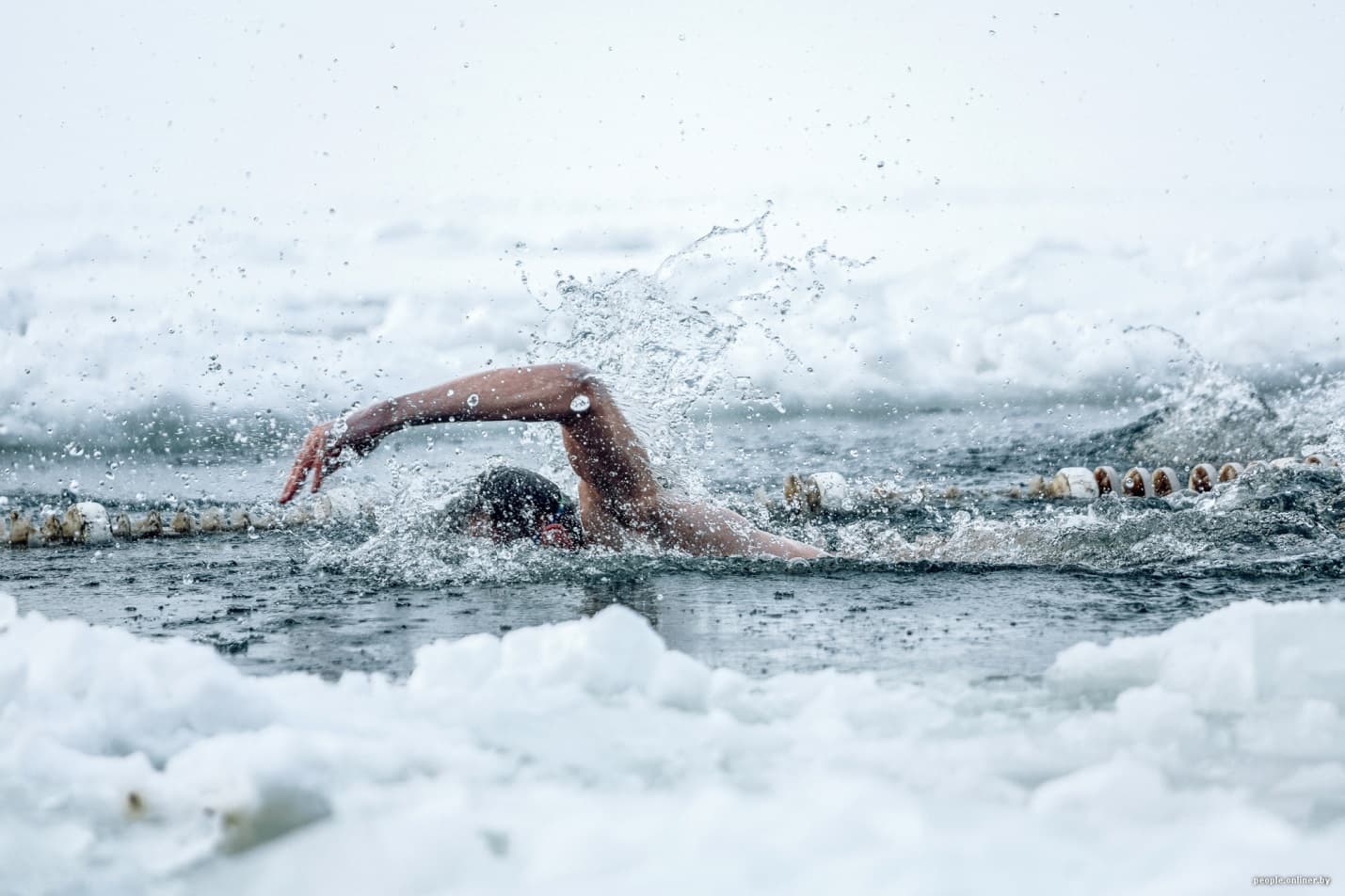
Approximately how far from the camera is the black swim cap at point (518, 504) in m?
3.81

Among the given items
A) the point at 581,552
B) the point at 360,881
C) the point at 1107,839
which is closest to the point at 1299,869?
the point at 1107,839

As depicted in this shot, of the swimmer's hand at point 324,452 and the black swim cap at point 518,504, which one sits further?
the black swim cap at point 518,504

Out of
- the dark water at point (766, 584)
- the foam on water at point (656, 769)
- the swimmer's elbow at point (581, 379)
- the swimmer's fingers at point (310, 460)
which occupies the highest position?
the swimmer's elbow at point (581, 379)

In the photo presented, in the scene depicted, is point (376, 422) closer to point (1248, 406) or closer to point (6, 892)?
point (6, 892)

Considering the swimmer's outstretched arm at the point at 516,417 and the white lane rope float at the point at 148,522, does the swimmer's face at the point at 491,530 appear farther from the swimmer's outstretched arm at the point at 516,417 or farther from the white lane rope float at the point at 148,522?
the white lane rope float at the point at 148,522

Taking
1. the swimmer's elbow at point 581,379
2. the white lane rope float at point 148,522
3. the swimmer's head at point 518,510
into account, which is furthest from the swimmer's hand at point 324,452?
the white lane rope float at point 148,522

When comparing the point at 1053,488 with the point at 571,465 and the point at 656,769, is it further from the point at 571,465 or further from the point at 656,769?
the point at 656,769

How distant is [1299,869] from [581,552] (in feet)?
8.29

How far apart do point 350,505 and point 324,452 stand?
10.2ft

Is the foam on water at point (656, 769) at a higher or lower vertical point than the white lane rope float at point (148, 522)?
lower

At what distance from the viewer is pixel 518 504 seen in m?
3.86

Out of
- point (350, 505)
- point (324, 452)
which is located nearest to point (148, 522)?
point (350, 505)

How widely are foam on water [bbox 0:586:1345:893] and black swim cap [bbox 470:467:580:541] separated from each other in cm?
164

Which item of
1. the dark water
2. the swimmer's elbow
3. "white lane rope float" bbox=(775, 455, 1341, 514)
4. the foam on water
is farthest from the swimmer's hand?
"white lane rope float" bbox=(775, 455, 1341, 514)
